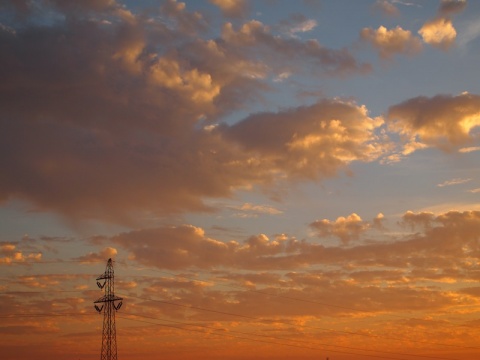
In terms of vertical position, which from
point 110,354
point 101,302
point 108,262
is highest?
point 108,262

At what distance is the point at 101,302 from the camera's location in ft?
507

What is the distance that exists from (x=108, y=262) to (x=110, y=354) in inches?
905

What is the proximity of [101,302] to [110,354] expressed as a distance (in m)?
13.4

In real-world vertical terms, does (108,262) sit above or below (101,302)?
above

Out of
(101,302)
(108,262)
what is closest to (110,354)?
(101,302)

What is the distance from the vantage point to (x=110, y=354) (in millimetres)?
147375

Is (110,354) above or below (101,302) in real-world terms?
below

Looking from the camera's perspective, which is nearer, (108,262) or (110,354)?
(110,354)

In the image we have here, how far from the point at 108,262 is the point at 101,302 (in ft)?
33.0

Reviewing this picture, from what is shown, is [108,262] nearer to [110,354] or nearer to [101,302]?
[101,302]

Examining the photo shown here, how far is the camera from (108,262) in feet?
520
